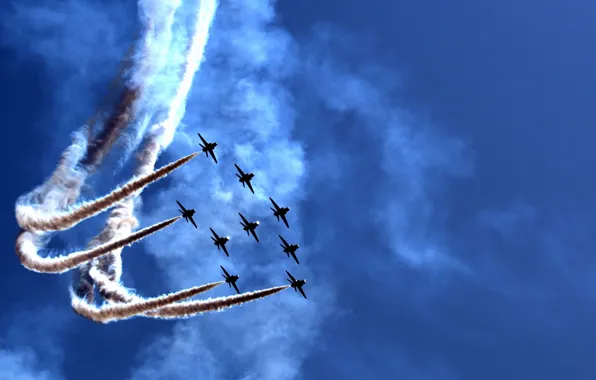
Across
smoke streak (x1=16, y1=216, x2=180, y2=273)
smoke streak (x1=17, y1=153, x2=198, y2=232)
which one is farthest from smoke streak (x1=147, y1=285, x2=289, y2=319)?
smoke streak (x1=17, y1=153, x2=198, y2=232)

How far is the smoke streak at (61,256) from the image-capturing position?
89.6 m

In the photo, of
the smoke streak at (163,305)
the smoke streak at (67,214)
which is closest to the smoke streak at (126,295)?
the smoke streak at (163,305)

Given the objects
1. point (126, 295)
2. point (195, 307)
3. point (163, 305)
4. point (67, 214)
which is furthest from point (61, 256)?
point (195, 307)

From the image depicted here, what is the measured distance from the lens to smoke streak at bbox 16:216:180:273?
8956 cm

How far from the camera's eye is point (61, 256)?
295ft

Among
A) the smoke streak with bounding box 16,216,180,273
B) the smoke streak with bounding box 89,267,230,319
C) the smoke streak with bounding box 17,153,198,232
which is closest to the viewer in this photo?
the smoke streak with bounding box 17,153,198,232

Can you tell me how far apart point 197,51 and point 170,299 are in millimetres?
23177

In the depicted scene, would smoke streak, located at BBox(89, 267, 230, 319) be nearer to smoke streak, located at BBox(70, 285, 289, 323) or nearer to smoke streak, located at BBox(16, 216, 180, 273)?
smoke streak, located at BBox(70, 285, 289, 323)

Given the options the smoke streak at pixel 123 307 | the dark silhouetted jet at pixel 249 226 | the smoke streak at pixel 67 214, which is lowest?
the smoke streak at pixel 123 307

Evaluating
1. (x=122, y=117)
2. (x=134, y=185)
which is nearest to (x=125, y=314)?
(x=134, y=185)

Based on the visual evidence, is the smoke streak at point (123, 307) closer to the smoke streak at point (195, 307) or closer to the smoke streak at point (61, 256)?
the smoke streak at point (195, 307)

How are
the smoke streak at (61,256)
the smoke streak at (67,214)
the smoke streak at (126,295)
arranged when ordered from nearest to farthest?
the smoke streak at (67,214)
the smoke streak at (61,256)
the smoke streak at (126,295)

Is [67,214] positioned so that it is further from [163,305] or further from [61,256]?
[163,305]

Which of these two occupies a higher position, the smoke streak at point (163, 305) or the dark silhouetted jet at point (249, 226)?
the dark silhouetted jet at point (249, 226)
